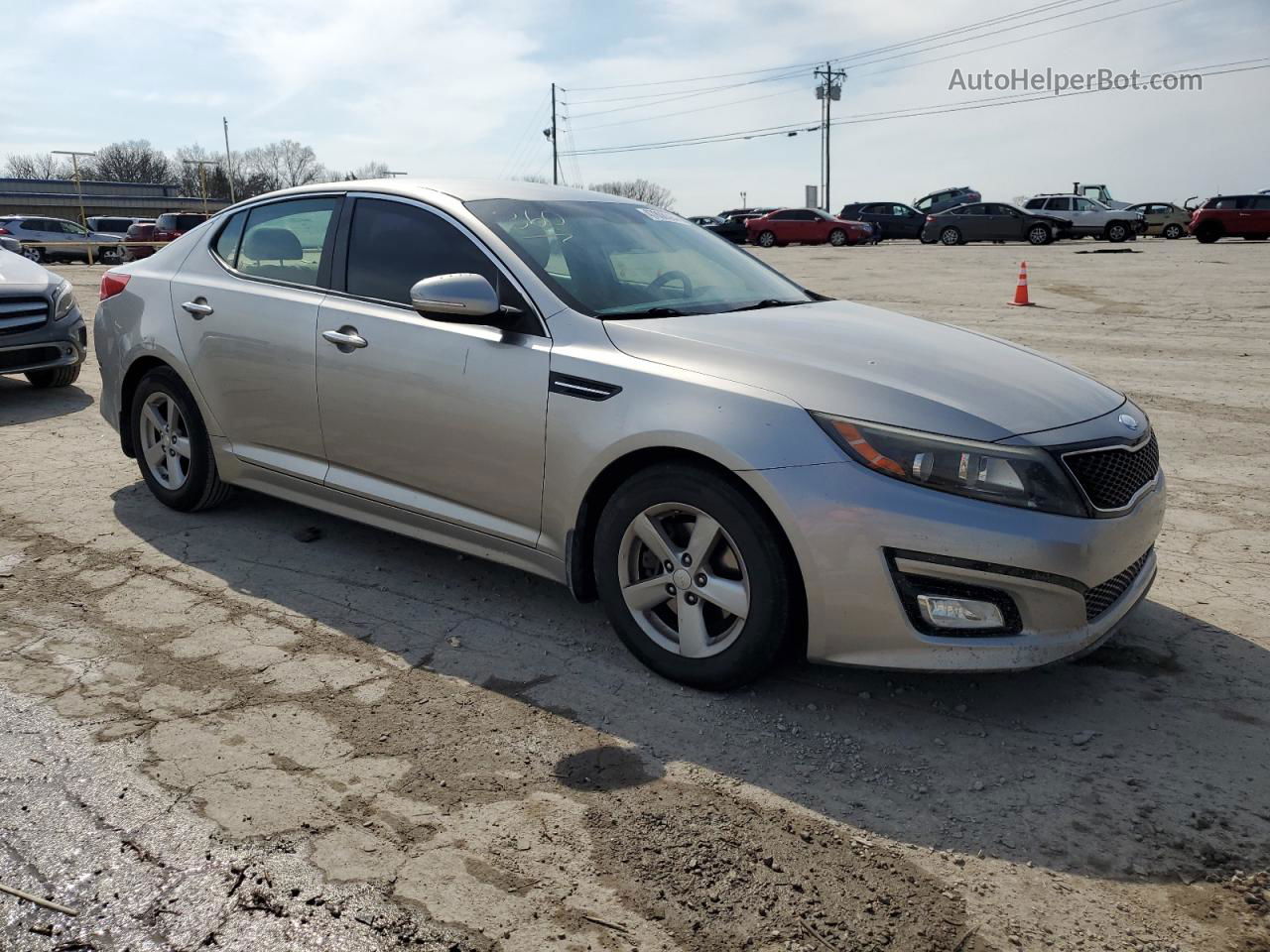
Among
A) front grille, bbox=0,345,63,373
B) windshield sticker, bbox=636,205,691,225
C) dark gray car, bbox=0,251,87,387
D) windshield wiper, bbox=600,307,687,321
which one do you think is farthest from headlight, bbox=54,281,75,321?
windshield wiper, bbox=600,307,687,321

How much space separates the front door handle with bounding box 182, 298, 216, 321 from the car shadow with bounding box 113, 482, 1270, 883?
128 cm

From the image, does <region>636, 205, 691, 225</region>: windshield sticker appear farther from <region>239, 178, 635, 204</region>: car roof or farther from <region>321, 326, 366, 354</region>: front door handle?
<region>321, 326, 366, 354</region>: front door handle

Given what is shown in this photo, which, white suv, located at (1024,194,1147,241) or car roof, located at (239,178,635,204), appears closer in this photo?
car roof, located at (239,178,635,204)

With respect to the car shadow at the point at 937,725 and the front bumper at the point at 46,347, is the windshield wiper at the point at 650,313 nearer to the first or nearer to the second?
the car shadow at the point at 937,725

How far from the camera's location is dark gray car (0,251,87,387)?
847 centimetres

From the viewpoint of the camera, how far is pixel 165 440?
5391 mm

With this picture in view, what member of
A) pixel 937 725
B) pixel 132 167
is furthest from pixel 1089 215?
pixel 132 167

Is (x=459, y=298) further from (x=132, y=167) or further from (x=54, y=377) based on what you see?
(x=132, y=167)

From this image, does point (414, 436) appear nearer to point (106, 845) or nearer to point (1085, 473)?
point (106, 845)

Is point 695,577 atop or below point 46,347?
below

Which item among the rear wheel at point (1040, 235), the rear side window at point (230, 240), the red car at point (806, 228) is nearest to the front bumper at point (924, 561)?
the rear side window at point (230, 240)

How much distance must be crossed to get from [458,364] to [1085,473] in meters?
2.17

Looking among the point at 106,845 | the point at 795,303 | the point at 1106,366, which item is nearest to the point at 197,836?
the point at 106,845

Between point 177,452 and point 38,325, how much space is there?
14.2 feet
